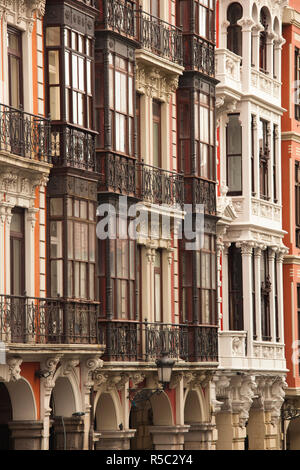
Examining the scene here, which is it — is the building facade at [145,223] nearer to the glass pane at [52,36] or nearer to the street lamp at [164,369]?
the glass pane at [52,36]

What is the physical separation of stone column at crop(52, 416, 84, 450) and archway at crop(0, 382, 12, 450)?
3.51 ft

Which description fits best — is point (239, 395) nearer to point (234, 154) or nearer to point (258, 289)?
point (258, 289)

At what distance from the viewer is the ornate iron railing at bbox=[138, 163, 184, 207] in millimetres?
43625

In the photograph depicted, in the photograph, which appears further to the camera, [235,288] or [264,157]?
[264,157]

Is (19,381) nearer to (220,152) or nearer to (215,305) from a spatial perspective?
(215,305)

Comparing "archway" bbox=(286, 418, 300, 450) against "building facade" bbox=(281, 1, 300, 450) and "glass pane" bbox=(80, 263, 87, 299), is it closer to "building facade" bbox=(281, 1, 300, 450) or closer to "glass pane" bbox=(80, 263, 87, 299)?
"building facade" bbox=(281, 1, 300, 450)

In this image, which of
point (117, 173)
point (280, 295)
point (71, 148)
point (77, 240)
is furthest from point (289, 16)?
point (77, 240)

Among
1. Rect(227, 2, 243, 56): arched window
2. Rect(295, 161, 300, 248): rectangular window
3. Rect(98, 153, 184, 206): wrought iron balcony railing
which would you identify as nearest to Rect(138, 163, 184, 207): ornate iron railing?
Rect(98, 153, 184, 206): wrought iron balcony railing

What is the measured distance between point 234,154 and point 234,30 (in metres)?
3.66

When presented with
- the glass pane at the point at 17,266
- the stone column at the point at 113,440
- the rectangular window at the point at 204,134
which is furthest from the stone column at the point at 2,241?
the rectangular window at the point at 204,134

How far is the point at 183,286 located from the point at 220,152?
5583mm

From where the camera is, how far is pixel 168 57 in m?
45.7

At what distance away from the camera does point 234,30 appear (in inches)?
2035
